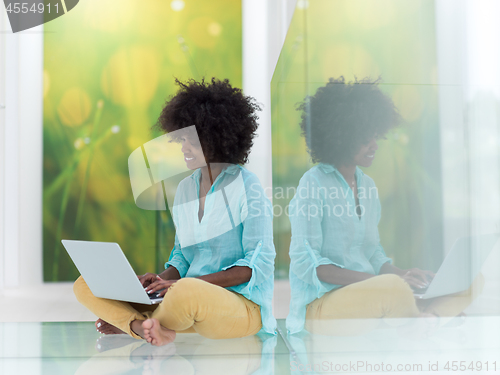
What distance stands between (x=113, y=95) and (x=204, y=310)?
209 cm

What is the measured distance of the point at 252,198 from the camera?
166 centimetres

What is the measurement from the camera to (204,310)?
57.5 inches

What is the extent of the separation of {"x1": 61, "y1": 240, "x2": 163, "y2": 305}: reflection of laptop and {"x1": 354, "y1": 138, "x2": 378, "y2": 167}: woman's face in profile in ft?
2.48

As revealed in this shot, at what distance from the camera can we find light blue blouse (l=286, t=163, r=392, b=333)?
4.09ft

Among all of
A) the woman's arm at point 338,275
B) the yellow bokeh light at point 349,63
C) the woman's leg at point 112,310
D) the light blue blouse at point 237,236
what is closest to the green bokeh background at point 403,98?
the yellow bokeh light at point 349,63

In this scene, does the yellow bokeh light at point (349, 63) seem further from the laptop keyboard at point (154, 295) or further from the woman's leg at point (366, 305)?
the laptop keyboard at point (154, 295)

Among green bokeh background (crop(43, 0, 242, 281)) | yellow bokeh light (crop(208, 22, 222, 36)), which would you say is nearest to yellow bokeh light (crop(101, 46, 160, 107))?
green bokeh background (crop(43, 0, 242, 281))

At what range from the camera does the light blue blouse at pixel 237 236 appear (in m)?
1.62

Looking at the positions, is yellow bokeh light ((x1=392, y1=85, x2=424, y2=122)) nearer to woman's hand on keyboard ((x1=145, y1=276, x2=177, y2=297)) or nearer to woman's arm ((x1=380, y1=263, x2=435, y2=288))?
woman's arm ((x1=380, y1=263, x2=435, y2=288))

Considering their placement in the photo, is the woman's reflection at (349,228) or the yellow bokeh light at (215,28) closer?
the woman's reflection at (349,228)

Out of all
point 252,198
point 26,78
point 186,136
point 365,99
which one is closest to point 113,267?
point 252,198

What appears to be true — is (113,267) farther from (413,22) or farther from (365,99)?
(413,22)

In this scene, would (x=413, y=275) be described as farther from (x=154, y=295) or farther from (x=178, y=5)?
(x=178, y=5)

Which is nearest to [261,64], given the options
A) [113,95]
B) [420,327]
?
[113,95]
